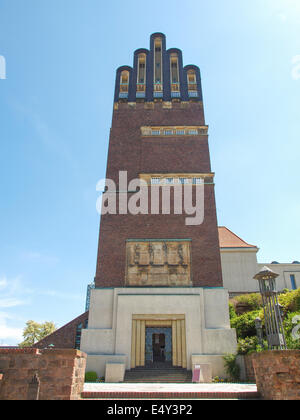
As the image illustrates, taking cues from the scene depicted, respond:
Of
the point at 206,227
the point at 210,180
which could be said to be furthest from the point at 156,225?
the point at 210,180

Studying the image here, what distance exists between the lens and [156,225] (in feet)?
Answer: 70.2

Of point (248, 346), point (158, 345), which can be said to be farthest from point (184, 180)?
point (248, 346)

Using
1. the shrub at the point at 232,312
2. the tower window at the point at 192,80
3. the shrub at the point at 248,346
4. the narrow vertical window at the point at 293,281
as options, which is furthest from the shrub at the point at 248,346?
the tower window at the point at 192,80

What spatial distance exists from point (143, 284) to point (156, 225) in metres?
4.18

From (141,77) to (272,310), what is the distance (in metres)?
24.0

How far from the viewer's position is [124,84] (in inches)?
1110

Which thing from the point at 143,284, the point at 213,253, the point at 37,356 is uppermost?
the point at 213,253

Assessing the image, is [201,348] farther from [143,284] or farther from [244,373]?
[143,284]

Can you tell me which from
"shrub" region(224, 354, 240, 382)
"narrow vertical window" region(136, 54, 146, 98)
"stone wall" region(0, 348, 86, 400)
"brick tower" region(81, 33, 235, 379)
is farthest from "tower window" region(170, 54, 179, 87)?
"stone wall" region(0, 348, 86, 400)

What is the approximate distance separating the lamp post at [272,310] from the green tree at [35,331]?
46.0m

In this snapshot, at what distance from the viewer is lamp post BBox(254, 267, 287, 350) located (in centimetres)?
1059

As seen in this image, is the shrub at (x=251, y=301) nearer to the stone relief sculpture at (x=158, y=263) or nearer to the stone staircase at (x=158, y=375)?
the stone relief sculpture at (x=158, y=263)

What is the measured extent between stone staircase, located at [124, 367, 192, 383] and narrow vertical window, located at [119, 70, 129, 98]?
2171cm

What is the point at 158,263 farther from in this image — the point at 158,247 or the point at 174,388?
the point at 174,388
